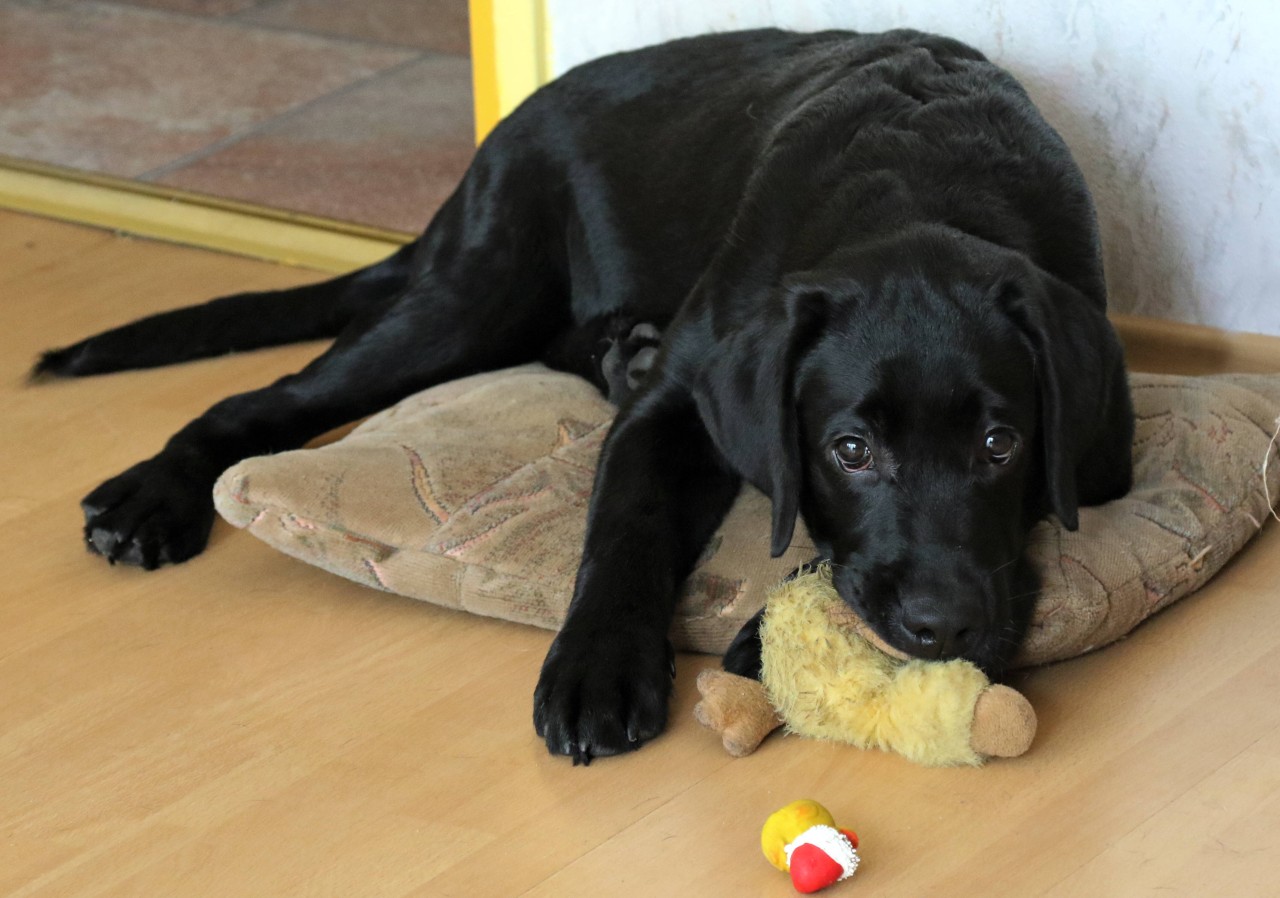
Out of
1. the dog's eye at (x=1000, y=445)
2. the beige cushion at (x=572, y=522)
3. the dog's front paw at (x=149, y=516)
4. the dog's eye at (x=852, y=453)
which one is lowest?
the dog's front paw at (x=149, y=516)

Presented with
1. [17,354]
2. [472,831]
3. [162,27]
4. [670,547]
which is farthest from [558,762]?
[162,27]

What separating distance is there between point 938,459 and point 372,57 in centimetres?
449

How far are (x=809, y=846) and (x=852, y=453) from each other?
535mm

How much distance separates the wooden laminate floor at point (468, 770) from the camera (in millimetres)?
1690

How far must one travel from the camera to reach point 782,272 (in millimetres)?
2283

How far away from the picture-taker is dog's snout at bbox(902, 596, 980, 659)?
1808mm

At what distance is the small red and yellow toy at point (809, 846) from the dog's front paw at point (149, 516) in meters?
1.25

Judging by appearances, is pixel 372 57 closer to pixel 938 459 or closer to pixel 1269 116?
pixel 1269 116

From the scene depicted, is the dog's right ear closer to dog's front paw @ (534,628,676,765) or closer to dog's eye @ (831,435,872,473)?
dog's eye @ (831,435,872,473)

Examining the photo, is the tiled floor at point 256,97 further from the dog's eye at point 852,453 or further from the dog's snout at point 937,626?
the dog's snout at point 937,626

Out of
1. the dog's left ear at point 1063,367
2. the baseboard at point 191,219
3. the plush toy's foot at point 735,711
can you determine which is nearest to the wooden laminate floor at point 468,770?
the plush toy's foot at point 735,711

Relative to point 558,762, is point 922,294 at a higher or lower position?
higher

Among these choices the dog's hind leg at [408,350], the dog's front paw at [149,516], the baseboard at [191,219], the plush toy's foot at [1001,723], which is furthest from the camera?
the baseboard at [191,219]

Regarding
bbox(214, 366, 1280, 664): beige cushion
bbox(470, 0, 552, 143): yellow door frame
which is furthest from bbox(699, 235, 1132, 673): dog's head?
bbox(470, 0, 552, 143): yellow door frame
